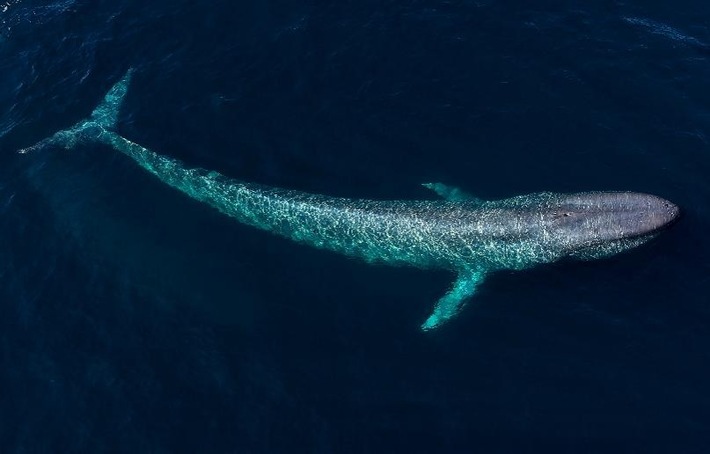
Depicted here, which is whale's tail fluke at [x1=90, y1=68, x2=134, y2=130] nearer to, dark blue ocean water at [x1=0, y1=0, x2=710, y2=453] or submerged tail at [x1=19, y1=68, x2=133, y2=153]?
submerged tail at [x1=19, y1=68, x2=133, y2=153]

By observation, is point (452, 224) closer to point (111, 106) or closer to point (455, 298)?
point (455, 298)

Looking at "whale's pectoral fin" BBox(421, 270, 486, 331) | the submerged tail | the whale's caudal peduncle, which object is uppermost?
the submerged tail

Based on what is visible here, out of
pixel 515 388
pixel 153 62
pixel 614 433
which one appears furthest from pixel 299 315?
pixel 153 62

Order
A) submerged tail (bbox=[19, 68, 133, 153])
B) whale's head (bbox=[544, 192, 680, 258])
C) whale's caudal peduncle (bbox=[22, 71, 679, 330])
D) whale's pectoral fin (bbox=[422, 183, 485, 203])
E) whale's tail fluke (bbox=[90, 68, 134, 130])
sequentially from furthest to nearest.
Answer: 1. whale's tail fluke (bbox=[90, 68, 134, 130])
2. submerged tail (bbox=[19, 68, 133, 153])
3. whale's pectoral fin (bbox=[422, 183, 485, 203])
4. whale's caudal peduncle (bbox=[22, 71, 679, 330])
5. whale's head (bbox=[544, 192, 680, 258])

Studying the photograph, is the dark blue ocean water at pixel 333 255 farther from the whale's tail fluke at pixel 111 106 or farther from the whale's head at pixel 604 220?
the whale's head at pixel 604 220

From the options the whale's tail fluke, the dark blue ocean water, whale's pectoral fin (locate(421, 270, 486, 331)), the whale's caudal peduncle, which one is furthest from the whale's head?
the whale's tail fluke

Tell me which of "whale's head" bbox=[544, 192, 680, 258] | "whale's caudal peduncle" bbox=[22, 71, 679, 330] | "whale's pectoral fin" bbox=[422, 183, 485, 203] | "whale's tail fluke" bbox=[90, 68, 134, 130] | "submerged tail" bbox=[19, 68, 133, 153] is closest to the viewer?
"whale's head" bbox=[544, 192, 680, 258]
